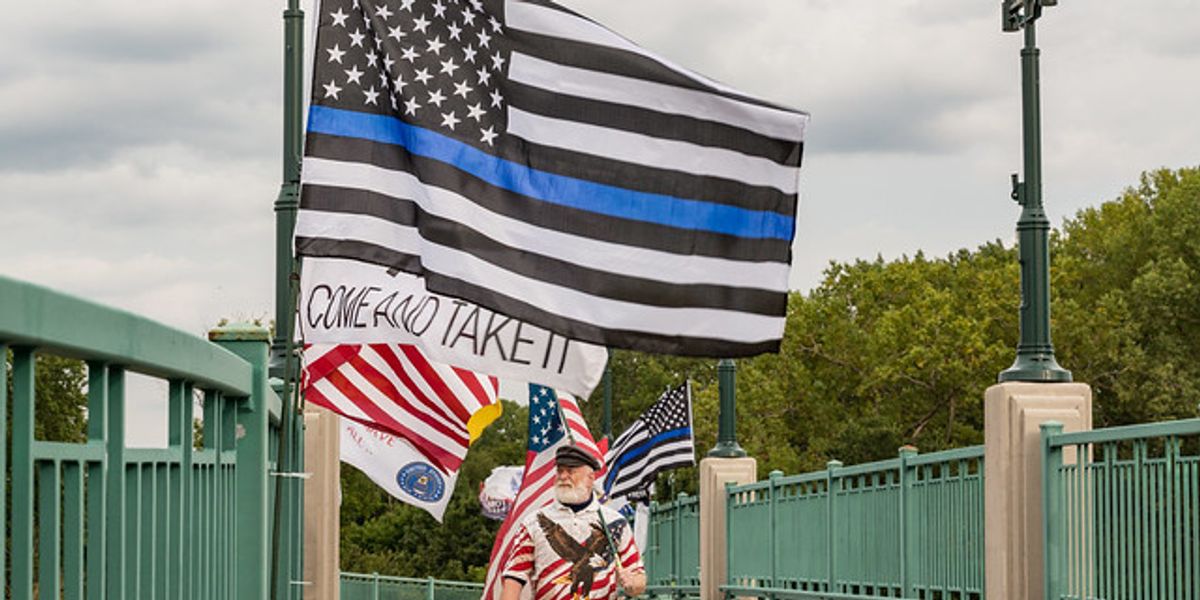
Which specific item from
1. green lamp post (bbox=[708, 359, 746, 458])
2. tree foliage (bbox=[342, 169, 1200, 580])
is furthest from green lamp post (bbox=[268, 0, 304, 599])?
tree foliage (bbox=[342, 169, 1200, 580])

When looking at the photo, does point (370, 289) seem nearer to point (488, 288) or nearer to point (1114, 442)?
point (488, 288)

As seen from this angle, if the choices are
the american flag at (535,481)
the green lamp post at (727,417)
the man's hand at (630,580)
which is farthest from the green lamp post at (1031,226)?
the green lamp post at (727,417)

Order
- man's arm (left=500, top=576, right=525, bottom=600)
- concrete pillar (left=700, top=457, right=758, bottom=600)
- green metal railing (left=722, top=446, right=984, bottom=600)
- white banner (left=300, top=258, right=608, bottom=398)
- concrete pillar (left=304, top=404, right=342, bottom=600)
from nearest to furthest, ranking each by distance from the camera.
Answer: white banner (left=300, top=258, right=608, bottom=398), concrete pillar (left=304, top=404, right=342, bottom=600), man's arm (left=500, top=576, right=525, bottom=600), green metal railing (left=722, top=446, right=984, bottom=600), concrete pillar (left=700, top=457, right=758, bottom=600)

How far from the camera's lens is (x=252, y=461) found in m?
6.62

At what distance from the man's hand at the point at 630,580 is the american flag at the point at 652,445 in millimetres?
18754

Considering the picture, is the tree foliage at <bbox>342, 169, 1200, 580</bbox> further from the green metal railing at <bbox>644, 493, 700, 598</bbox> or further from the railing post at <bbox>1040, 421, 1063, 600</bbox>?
the railing post at <bbox>1040, 421, 1063, 600</bbox>

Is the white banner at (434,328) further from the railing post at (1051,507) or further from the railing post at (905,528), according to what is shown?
the railing post at (905,528)

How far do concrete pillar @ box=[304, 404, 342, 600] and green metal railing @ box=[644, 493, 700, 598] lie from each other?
21.3 meters

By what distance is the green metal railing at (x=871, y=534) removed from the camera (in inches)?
708

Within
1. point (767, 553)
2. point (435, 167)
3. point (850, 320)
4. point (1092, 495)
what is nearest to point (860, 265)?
point (850, 320)

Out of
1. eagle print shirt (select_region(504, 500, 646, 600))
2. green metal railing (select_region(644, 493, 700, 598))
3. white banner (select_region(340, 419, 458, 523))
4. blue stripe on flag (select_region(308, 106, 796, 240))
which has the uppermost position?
blue stripe on flag (select_region(308, 106, 796, 240))

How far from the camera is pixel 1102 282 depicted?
78.5 metres

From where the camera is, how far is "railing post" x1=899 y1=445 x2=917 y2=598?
63.9 ft

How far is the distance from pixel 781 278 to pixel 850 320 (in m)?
73.7
